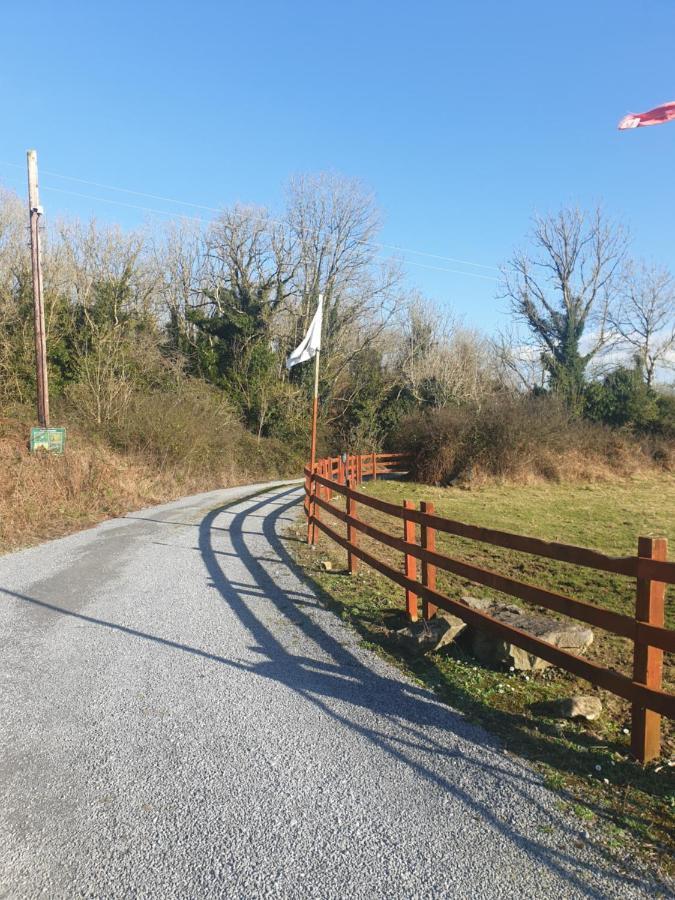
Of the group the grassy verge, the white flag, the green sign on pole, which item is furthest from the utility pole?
the grassy verge

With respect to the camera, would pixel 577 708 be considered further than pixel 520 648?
No

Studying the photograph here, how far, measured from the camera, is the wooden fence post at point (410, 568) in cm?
611

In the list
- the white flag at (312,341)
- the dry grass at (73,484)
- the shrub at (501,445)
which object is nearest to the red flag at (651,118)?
the white flag at (312,341)

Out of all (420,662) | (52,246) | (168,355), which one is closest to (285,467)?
(168,355)

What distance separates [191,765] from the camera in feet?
11.4

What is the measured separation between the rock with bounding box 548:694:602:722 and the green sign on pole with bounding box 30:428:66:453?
47.3ft

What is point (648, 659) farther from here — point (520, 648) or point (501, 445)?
point (501, 445)

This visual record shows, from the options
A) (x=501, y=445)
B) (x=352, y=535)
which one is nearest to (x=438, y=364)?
(x=501, y=445)

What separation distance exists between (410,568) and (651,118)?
4.26 meters

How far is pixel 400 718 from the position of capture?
4035 millimetres

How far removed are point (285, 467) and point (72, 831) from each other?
28846 mm

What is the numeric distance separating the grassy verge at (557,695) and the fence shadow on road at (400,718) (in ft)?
0.49

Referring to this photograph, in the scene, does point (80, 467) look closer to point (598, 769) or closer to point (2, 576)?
point (2, 576)

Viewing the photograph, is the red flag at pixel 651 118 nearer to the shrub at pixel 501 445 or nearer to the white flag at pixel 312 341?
the white flag at pixel 312 341
